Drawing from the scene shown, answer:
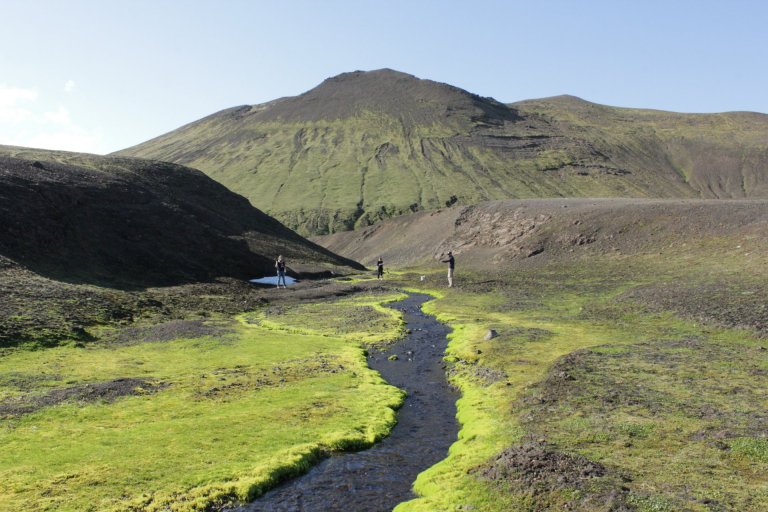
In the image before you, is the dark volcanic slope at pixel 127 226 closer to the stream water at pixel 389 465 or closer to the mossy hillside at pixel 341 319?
the mossy hillside at pixel 341 319

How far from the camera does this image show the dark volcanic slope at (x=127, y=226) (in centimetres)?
6378

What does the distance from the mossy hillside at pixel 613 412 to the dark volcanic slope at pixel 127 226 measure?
45.7 metres

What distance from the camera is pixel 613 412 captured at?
812 inches

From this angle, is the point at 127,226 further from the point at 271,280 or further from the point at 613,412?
the point at 613,412

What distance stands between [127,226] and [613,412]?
248ft

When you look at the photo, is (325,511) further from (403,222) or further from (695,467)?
(403,222)

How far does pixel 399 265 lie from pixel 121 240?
61.7 metres

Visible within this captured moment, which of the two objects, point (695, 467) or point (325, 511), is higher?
point (695, 467)

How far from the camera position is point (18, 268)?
53531 mm

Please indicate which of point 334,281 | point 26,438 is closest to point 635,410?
point 26,438

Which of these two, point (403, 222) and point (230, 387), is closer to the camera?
point (230, 387)

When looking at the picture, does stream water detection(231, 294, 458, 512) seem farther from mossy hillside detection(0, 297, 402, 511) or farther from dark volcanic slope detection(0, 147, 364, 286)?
dark volcanic slope detection(0, 147, 364, 286)

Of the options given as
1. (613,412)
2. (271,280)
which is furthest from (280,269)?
(613,412)

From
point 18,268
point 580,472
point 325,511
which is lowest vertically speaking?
point 325,511
